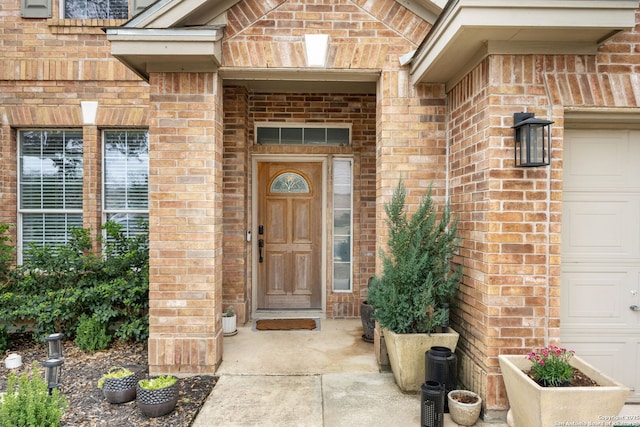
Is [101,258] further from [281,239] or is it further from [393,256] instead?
[393,256]

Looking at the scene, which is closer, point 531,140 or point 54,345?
point 531,140

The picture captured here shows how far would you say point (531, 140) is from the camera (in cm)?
302

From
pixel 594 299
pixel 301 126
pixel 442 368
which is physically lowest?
pixel 442 368

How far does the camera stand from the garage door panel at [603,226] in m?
3.38

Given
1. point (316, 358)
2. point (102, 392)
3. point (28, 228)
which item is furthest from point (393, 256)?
point (28, 228)

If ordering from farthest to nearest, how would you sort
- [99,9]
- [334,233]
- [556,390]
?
1. [334,233]
2. [99,9]
3. [556,390]

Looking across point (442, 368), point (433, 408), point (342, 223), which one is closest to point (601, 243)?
point (442, 368)

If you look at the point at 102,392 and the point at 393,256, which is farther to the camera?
the point at 393,256

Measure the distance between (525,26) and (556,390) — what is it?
7.81 feet

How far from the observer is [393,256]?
12.8 ft

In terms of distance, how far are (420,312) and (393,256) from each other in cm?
62

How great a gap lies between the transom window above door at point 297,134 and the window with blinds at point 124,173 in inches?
61.6

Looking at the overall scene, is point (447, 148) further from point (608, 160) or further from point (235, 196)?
point (235, 196)

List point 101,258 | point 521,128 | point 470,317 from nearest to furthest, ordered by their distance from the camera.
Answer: point 521,128
point 470,317
point 101,258
